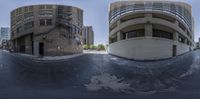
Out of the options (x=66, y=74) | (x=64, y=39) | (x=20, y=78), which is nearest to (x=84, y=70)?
(x=66, y=74)

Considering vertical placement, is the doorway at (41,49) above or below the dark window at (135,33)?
below

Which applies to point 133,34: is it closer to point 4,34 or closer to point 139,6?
point 139,6

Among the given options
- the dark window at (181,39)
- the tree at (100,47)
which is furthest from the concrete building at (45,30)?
the dark window at (181,39)

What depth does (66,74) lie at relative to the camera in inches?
145

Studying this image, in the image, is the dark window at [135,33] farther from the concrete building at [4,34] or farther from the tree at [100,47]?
the concrete building at [4,34]

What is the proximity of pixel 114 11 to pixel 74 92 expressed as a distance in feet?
4.29

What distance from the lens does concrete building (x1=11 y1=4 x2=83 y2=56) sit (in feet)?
6.77

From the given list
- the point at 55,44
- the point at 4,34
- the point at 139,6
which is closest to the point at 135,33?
the point at 139,6

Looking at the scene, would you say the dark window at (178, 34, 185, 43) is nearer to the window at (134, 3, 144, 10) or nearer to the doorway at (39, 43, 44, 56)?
the window at (134, 3, 144, 10)

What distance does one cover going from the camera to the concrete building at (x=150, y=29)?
2.23 metres

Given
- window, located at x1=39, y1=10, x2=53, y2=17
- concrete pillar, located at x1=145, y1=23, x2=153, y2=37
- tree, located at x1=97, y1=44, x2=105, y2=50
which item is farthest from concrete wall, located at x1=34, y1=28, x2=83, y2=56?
concrete pillar, located at x1=145, y1=23, x2=153, y2=37

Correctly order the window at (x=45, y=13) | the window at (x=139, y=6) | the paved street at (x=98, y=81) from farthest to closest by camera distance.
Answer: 1. the paved street at (x=98, y=81)
2. the window at (x=139, y=6)
3. the window at (x=45, y=13)

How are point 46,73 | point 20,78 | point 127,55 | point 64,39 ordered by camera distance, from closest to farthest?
point 64,39 → point 127,55 → point 46,73 → point 20,78

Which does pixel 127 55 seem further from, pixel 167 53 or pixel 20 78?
pixel 20 78
